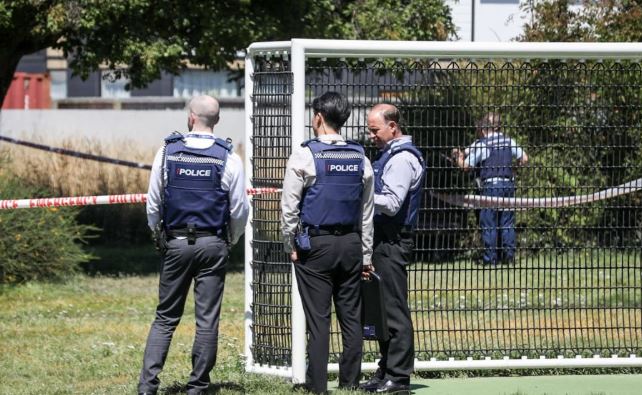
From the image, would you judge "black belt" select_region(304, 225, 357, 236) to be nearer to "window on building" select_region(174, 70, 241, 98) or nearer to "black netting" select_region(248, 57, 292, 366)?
"black netting" select_region(248, 57, 292, 366)

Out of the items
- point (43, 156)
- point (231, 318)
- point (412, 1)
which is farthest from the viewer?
point (43, 156)

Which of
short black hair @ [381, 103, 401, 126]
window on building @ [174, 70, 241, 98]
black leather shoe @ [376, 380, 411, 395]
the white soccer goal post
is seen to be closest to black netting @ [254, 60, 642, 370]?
the white soccer goal post

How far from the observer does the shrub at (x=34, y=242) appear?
522 inches

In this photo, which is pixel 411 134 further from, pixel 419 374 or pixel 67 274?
pixel 67 274

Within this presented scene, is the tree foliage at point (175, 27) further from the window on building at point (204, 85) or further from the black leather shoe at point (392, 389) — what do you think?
the window on building at point (204, 85)

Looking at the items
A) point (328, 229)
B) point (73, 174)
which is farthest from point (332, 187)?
point (73, 174)

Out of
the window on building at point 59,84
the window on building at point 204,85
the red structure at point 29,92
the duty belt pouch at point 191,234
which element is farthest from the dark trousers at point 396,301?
the window on building at point 59,84

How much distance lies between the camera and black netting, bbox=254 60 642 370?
8.26 m

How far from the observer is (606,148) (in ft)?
27.6

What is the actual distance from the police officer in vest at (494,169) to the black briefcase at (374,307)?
4.11 ft

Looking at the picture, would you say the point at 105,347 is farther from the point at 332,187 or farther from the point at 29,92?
the point at 29,92

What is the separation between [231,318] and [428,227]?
3.73 m

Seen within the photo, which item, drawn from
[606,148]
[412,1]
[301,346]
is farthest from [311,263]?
[412,1]

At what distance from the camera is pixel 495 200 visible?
8281mm
